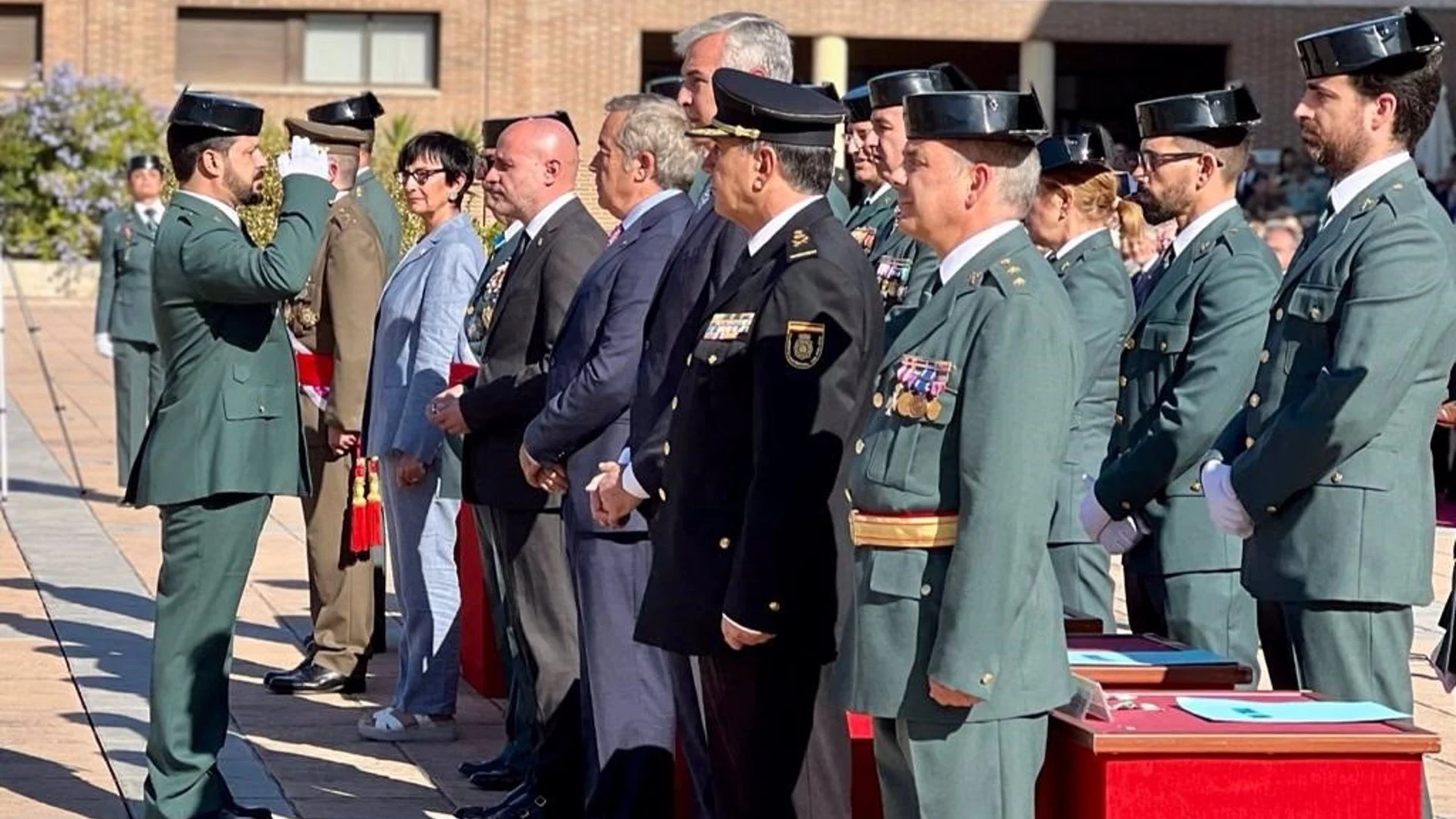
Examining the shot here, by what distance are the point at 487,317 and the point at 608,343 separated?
102cm

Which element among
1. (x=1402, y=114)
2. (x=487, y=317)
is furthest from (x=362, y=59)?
(x=1402, y=114)

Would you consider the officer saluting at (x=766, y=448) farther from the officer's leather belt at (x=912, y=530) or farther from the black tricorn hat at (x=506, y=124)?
the black tricorn hat at (x=506, y=124)

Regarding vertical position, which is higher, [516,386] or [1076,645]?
[516,386]

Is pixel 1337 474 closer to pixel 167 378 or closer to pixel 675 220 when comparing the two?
pixel 675 220

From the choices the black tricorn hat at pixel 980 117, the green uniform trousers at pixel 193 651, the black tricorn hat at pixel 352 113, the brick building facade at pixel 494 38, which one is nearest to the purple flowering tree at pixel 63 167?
the brick building facade at pixel 494 38

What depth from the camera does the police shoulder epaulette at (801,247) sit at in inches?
202

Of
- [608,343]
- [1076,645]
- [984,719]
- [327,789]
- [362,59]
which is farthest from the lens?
[362,59]

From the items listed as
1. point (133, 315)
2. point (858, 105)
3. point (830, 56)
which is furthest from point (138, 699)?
point (830, 56)

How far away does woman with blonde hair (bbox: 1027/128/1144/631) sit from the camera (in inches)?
276

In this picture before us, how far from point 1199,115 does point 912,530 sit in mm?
2153

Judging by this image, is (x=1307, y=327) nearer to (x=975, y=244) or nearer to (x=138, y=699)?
(x=975, y=244)

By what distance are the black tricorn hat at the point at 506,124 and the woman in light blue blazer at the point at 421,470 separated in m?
0.47

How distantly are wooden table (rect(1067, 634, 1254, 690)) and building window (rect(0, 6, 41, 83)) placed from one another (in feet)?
113

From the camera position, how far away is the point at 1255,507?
5219 mm
